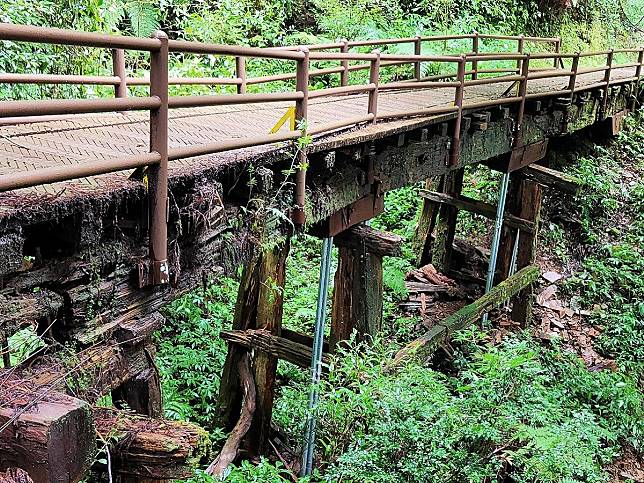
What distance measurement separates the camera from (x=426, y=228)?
1028 cm

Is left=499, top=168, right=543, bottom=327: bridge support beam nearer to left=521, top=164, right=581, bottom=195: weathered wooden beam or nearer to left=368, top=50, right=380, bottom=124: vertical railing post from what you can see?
left=521, top=164, right=581, bottom=195: weathered wooden beam

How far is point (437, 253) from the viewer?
10.2 metres

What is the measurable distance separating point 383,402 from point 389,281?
4.82 meters

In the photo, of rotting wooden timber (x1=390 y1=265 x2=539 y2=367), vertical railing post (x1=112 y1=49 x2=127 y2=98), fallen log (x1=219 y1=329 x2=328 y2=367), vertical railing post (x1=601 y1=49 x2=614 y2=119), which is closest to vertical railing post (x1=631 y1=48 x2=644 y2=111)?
vertical railing post (x1=601 y1=49 x2=614 y2=119)

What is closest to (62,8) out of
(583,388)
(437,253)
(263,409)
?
(263,409)

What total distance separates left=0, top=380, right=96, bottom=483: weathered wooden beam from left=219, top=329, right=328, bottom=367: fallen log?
434cm

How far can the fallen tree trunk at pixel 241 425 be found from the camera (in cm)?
583

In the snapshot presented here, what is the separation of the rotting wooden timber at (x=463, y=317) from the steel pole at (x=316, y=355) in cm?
69

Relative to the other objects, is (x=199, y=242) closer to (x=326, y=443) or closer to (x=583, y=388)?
(x=326, y=443)

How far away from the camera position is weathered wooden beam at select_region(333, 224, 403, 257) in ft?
19.1

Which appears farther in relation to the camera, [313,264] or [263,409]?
[313,264]

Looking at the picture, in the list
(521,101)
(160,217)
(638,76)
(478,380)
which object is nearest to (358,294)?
(478,380)

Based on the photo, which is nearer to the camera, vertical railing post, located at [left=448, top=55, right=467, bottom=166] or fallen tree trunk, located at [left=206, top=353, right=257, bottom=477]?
fallen tree trunk, located at [left=206, top=353, right=257, bottom=477]

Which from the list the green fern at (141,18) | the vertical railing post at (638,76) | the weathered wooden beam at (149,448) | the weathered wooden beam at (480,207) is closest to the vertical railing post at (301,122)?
the weathered wooden beam at (149,448)
